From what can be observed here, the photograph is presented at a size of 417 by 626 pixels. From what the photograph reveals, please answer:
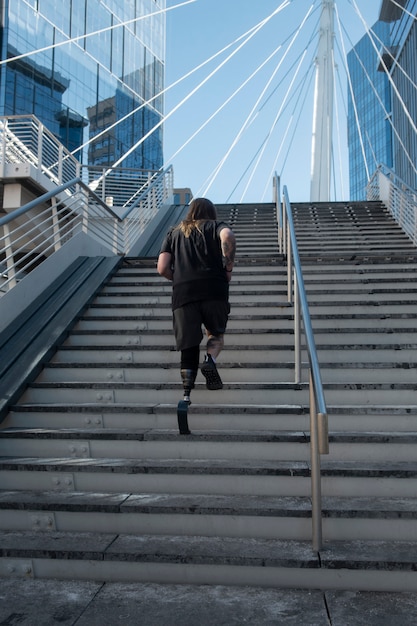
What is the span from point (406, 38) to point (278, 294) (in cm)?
4919

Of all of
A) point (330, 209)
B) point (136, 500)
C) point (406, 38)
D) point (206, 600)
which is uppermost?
point (406, 38)

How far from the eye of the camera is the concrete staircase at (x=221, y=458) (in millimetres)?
2861

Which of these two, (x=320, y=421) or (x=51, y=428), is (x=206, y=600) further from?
(x=51, y=428)

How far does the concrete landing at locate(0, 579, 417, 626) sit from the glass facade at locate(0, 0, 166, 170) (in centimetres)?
3961

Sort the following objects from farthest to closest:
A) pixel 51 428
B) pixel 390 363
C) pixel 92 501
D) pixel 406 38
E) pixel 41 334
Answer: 1. pixel 406 38
2. pixel 41 334
3. pixel 390 363
4. pixel 51 428
5. pixel 92 501

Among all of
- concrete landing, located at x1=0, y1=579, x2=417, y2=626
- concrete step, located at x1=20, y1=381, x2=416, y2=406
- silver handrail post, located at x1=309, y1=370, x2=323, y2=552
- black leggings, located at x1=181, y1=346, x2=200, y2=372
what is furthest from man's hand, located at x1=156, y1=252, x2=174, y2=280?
concrete landing, located at x1=0, y1=579, x2=417, y2=626

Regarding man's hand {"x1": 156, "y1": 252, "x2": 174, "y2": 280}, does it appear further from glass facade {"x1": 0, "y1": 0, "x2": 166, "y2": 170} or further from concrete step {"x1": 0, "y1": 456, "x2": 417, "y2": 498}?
glass facade {"x1": 0, "y1": 0, "x2": 166, "y2": 170}

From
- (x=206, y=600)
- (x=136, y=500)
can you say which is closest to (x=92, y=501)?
(x=136, y=500)

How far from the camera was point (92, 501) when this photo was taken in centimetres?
329

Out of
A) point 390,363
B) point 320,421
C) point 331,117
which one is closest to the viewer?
point 320,421

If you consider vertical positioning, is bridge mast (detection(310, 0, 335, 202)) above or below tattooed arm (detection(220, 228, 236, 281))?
above

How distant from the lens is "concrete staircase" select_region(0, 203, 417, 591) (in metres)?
2.86

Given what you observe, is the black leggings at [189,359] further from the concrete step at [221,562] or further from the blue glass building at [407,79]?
the blue glass building at [407,79]

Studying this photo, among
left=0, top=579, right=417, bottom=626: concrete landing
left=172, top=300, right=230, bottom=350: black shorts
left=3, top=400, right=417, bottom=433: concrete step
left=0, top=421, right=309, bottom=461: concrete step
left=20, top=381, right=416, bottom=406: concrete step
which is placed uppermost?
left=172, top=300, right=230, bottom=350: black shorts
